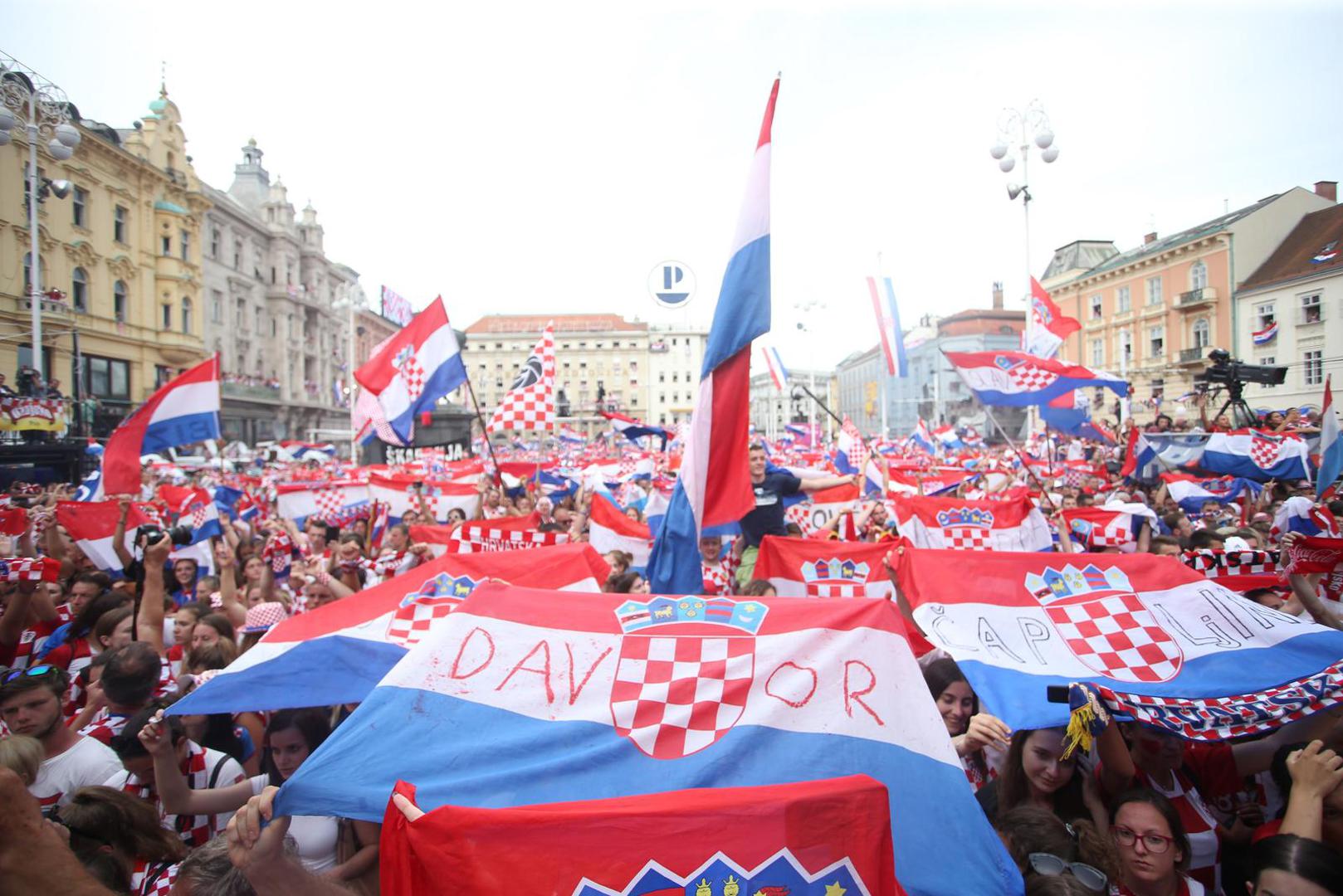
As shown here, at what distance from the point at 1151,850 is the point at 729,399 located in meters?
3.15

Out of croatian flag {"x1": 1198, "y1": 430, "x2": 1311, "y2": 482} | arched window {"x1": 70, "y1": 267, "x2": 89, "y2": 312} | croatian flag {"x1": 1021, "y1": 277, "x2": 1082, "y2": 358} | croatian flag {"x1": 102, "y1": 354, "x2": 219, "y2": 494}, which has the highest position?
arched window {"x1": 70, "y1": 267, "x2": 89, "y2": 312}

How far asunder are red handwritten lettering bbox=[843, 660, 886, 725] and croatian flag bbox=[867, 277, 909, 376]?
17423 mm

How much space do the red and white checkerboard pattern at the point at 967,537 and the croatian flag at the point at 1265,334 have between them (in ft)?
129

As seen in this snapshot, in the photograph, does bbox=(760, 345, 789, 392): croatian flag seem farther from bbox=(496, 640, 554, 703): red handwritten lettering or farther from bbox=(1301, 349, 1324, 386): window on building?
bbox=(1301, 349, 1324, 386): window on building

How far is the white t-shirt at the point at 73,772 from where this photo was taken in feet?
10.7

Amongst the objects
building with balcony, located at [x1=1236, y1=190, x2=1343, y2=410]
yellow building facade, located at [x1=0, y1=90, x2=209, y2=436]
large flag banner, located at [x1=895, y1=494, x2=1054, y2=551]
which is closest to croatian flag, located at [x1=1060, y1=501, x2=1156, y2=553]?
large flag banner, located at [x1=895, y1=494, x2=1054, y2=551]

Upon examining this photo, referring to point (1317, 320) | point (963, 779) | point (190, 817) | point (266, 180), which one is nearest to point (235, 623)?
point (190, 817)

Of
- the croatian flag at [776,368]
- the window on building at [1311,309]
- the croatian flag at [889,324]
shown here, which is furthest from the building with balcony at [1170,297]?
the croatian flag at [889,324]

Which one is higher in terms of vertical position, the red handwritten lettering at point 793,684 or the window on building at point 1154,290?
the window on building at point 1154,290

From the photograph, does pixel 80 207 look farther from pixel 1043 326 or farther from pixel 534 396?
pixel 1043 326

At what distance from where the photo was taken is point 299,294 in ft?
194

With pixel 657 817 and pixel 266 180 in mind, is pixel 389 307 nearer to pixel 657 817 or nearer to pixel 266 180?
pixel 266 180

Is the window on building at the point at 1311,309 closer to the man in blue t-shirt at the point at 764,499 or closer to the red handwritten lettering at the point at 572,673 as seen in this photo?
the man in blue t-shirt at the point at 764,499

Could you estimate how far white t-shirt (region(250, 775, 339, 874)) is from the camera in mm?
2955
